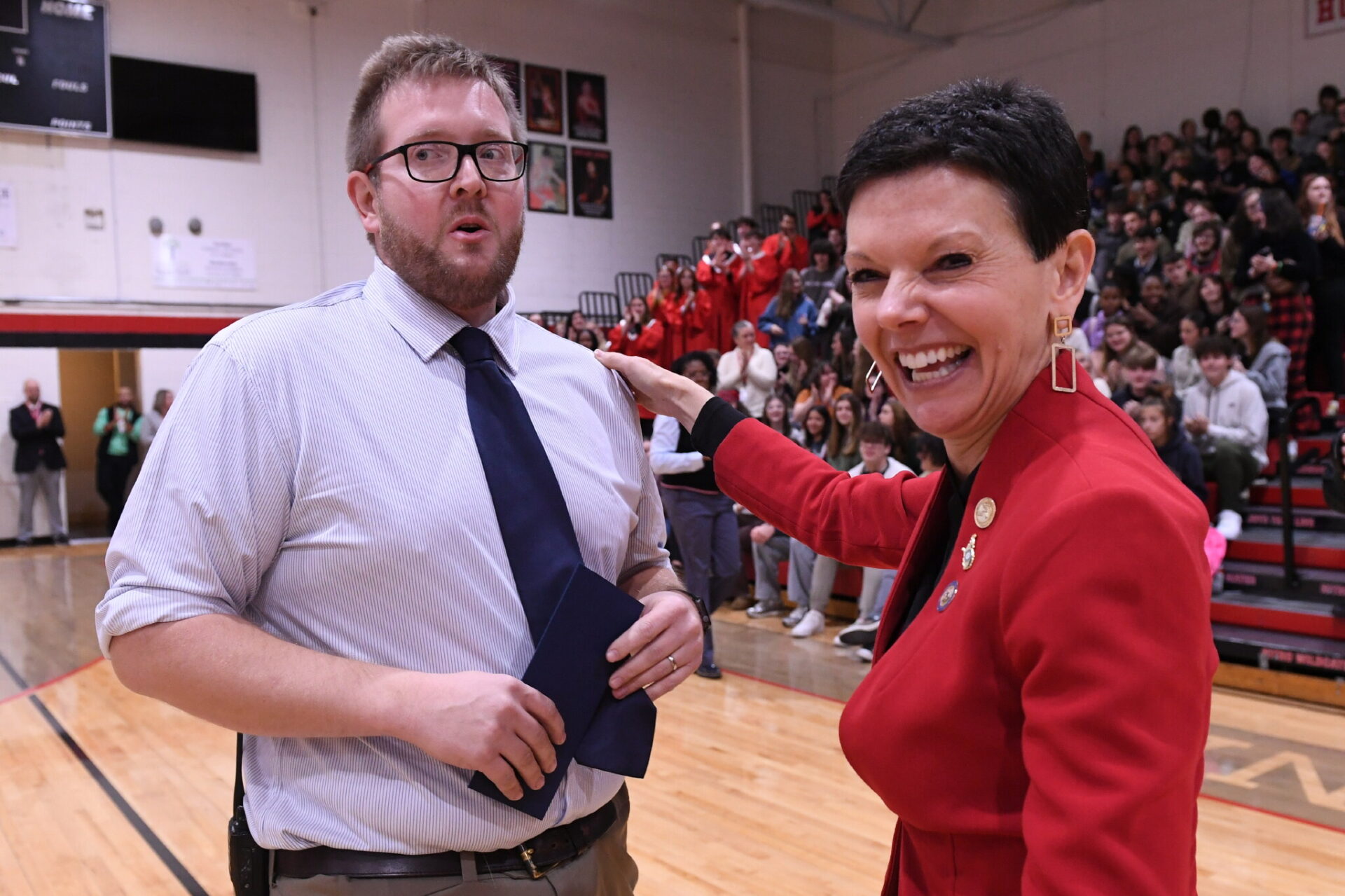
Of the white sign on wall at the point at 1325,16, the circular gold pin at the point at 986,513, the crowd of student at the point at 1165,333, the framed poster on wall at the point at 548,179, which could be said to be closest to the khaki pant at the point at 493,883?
the circular gold pin at the point at 986,513

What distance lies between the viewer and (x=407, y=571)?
1286 millimetres

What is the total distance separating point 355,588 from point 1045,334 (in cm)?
85

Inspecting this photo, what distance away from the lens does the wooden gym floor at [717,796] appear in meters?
3.53

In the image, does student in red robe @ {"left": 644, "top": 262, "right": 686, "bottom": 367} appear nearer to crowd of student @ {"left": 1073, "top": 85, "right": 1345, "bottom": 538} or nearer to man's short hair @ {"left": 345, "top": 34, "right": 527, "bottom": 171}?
crowd of student @ {"left": 1073, "top": 85, "right": 1345, "bottom": 538}

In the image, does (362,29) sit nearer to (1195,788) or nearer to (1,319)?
(1,319)

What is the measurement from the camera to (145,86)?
1209 centimetres

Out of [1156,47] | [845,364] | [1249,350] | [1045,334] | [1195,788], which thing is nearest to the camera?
[1195,788]

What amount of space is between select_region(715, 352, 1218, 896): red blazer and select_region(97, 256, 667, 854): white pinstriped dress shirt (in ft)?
1.60

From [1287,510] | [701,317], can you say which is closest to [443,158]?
[1287,510]

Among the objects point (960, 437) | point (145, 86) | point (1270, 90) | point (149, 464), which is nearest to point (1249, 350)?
point (1270, 90)

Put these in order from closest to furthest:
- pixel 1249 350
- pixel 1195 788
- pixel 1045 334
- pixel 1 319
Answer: pixel 1195 788 → pixel 1045 334 → pixel 1249 350 → pixel 1 319

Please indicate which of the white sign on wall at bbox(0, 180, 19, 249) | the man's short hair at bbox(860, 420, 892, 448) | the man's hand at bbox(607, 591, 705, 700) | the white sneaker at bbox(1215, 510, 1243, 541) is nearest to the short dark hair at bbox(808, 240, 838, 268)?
the man's short hair at bbox(860, 420, 892, 448)

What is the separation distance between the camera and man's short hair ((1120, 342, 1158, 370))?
21.3 ft

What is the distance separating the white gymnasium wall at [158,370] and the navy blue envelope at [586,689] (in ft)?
41.5
